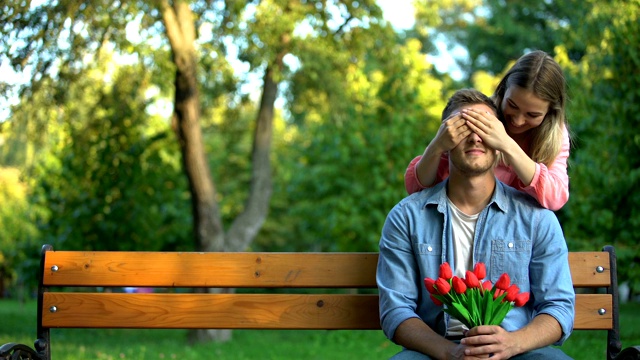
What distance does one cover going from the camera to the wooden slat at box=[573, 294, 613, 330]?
4.36 metres

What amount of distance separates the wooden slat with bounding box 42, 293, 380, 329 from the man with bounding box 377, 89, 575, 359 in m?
0.62

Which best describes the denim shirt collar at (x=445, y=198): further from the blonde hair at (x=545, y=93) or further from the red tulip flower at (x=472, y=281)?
the red tulip flower at (x=472, y=281)

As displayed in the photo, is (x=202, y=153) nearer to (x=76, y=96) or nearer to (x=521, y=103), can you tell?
(x=76, y=96)

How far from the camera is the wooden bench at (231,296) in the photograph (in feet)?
14.3

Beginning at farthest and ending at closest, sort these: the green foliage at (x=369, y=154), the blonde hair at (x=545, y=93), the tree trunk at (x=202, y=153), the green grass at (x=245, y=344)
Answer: the green foliage at (x=369, y=154)
the tree trunk at (x=202, y=153)
the green grass at (x=245, y=344)
the blonde hair at (x=545, y=93)

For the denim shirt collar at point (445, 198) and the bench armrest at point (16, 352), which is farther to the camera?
the denim shirt collar at point (445, 198)

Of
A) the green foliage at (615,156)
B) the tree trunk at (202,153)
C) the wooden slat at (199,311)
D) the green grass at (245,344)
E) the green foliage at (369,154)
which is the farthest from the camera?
the green foliage at (369,154)

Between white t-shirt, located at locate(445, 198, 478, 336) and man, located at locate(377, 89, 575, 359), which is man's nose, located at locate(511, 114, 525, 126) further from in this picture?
white t-shirt, located at locate(445, 198, 478, 336)

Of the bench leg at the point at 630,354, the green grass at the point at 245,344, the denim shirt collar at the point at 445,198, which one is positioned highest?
the denim shirt collar at the point at 445,198

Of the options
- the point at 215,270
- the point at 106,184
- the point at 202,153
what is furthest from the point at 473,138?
the point at 106,184

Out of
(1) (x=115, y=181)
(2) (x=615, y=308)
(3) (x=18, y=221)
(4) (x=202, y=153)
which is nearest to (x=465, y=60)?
(3) (x=18, y=221)

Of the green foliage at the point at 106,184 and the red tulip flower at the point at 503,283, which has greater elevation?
the green foliage at the point at 106,184

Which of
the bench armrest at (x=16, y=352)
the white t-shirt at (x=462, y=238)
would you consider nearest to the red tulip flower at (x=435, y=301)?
the white t-shirt at (x=462, y=238)

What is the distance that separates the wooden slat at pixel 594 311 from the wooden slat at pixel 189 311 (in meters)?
1.17
